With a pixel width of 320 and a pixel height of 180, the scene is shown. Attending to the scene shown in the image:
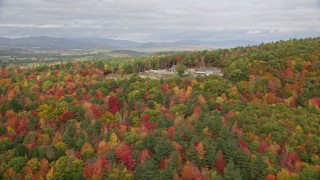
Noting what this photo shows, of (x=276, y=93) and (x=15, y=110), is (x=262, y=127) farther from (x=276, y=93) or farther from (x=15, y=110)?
(x=15, y=110)

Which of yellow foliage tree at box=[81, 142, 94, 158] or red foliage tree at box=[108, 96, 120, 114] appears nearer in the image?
yellow foliage tree at box=[81, 142, 94, 158]

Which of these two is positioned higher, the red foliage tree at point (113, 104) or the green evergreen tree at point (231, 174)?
the red foliage tree at point (113, 104)

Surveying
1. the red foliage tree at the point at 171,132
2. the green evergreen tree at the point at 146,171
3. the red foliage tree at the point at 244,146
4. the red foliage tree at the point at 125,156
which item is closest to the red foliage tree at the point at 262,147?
the red foliage tree at the point at 244,146

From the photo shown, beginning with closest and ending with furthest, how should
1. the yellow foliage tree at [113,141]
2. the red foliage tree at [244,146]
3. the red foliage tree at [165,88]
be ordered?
the red foliage tree at [244,146] → the yellow foliage tree at [113,141] → the red foliage tree at [165,88]

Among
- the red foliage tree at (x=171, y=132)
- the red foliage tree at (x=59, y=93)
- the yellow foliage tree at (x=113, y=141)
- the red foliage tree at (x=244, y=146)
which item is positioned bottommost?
the yellow foliage tree at (x=113, y=141)

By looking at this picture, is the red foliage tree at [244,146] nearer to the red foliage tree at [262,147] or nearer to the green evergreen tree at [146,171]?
the red foliage tree at [262,147]

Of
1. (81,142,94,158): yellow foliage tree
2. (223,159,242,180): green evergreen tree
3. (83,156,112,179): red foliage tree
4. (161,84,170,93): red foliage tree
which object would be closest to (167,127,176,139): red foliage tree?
(83,156,112,179): red foliage tree

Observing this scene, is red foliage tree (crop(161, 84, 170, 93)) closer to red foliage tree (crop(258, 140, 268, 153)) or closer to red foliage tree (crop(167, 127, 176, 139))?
red foliage tree (crop(167, 127, 176, 139))

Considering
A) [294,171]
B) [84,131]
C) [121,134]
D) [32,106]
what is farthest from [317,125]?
[32,106]

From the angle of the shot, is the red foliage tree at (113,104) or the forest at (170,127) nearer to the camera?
the forest at (170,127)
